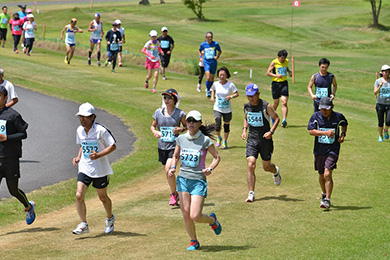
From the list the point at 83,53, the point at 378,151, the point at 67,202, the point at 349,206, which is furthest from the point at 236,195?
the point at 83,53

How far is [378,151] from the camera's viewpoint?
19203 mm

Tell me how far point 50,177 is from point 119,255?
720 cm

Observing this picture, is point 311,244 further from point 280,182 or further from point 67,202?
point 67,202

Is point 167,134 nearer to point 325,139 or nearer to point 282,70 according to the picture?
point 325,139

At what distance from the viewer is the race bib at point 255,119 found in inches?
533

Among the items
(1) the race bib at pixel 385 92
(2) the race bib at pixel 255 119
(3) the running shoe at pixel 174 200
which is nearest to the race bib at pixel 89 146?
(3) the running shoe at pixel 174 200

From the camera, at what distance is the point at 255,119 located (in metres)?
13.6

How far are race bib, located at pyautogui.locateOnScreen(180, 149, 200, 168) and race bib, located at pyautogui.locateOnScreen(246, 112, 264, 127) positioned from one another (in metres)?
3.57

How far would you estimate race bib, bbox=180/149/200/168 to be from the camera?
10.2 m

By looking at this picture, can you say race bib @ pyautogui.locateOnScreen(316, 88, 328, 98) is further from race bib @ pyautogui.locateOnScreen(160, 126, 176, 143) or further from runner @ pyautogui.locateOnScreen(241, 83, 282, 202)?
race bib @ pyautogui.locateOnScreen(160, 126, 176, 143)

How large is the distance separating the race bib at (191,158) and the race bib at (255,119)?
3573 mm

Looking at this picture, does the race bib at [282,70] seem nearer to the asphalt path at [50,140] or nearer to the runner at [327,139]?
the asphalt path at [50,140]

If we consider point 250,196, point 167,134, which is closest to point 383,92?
point 250,196

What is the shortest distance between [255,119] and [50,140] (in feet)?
30.4
